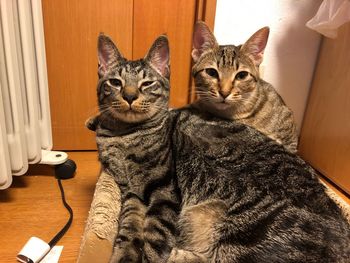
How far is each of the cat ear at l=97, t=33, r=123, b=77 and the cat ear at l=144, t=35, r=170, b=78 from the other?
4.8 inches

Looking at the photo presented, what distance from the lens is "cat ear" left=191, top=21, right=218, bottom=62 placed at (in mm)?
1361

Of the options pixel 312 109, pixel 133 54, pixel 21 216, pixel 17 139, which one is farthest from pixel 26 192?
pixel 312 109

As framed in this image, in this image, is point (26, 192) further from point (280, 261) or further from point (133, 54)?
point (280, 261)

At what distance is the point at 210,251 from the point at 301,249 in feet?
0.86

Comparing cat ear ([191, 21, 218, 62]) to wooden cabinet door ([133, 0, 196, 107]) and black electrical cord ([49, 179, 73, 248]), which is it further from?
black electrical cord ([49, 179, 73, 248])

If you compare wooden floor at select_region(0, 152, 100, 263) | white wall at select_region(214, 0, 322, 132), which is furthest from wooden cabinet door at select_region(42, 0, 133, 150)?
white wall at select_region(214, 0, 322, 132)

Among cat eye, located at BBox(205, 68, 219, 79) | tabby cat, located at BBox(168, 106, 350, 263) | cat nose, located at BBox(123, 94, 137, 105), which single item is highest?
cat eye, located at BBox(205, 68, 219, 79)

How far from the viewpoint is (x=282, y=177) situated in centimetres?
98

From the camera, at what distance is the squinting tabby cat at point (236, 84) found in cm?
132

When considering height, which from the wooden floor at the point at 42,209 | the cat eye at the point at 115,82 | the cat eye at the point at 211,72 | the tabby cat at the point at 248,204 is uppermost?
the cat eye at the point at 211,72

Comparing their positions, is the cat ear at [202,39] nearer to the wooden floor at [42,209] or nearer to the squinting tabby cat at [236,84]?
the squinting tabby cat at [236,84]

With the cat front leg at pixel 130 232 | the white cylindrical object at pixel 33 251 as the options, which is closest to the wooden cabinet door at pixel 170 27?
the cat front leg at pixel 130 232

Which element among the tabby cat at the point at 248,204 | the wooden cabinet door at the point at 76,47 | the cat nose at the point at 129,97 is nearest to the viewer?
the tabby cat at the point at 248,204

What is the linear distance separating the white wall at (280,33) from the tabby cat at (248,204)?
30.3 inches
